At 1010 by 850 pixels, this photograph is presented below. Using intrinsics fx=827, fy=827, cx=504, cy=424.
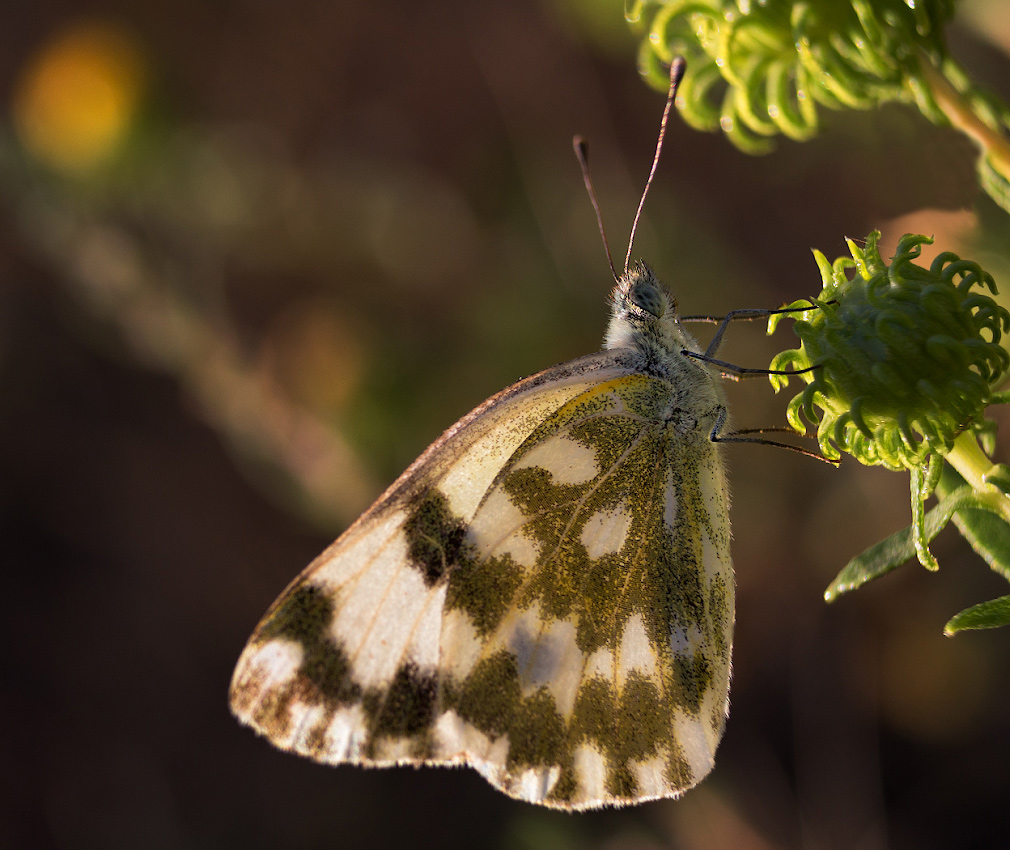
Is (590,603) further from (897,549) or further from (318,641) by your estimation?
(897,549)

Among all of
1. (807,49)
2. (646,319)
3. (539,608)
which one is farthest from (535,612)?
(807,49)

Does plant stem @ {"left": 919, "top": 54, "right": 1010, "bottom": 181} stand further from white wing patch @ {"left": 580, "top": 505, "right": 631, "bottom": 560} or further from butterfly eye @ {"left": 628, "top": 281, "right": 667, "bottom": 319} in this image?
white wing patch @ {"left": 580, "top": 505, "right": 631, "bottom": 560}

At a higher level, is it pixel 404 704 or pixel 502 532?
pixel 502 532

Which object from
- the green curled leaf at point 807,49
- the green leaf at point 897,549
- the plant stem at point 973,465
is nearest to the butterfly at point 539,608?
the green curled leaf at point 807,49

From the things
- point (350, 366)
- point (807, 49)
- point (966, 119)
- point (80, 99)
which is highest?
point (80, 99)

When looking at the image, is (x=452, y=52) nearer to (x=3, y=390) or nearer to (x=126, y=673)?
(x=3, y=390)

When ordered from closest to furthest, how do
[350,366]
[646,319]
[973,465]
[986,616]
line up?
[986,616]
[973,465]
[646,319]
[350,366]

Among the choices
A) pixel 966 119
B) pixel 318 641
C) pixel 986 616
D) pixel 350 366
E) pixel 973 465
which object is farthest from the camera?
pixel 350 366
